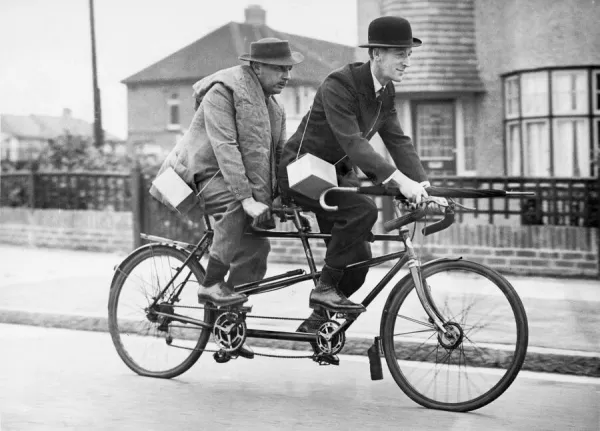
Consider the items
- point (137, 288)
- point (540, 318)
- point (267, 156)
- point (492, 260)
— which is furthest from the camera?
point (492, 260)

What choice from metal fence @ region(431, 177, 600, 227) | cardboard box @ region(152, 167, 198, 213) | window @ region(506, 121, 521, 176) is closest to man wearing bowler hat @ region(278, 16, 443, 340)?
cardboard box @ region(152, 167, 198, 213)

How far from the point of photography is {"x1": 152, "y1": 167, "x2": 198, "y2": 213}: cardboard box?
589 centimetres

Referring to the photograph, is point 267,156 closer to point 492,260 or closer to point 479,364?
point 479,364

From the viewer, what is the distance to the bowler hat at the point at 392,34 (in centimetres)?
522

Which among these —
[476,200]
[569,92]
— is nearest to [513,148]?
[569,92]

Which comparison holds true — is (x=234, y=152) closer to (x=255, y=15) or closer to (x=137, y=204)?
(x=137, y=204)

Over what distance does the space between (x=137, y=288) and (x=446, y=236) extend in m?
6.11

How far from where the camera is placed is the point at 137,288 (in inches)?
246

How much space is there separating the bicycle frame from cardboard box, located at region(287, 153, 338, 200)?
0.30 metres

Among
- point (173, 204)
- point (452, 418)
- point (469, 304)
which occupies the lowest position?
point (452, 418)

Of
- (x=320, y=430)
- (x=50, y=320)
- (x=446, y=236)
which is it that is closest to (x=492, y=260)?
(x=446, y=236)

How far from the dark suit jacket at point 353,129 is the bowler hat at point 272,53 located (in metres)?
0.36

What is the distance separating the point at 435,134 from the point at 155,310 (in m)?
10.1

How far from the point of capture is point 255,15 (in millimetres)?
35812
